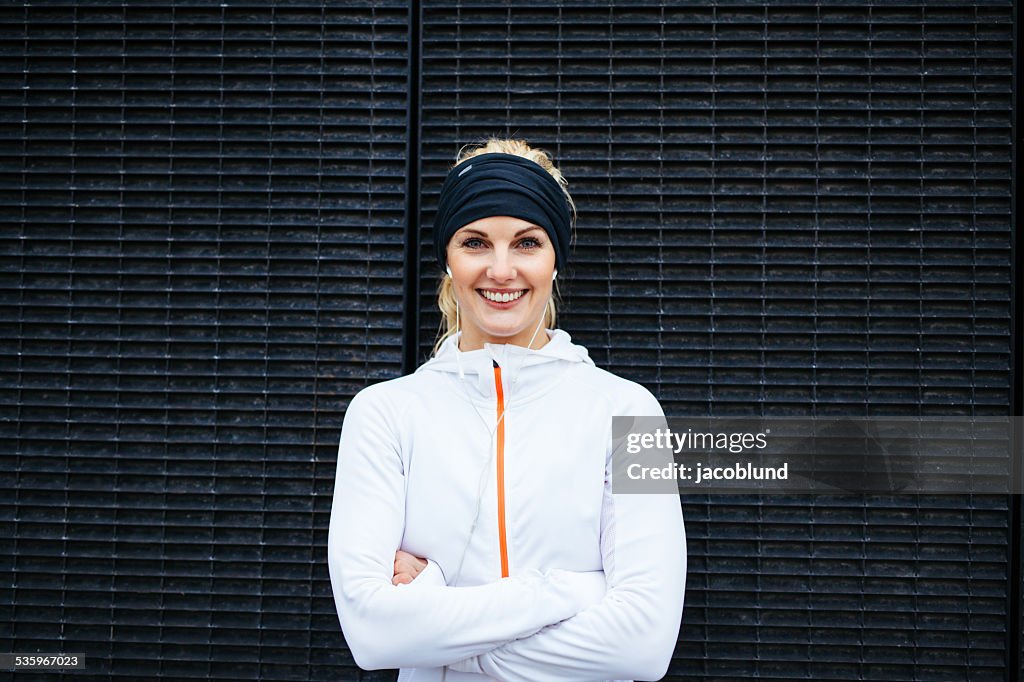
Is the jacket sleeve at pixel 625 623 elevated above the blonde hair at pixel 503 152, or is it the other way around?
the blonde hair at pixel 503 152

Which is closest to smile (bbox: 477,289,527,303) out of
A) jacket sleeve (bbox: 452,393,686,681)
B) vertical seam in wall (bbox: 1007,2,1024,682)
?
jacket sleeve (bbox: 452,393,686,681)

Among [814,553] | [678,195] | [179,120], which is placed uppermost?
[179,120]

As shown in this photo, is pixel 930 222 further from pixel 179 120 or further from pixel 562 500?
pixel 179 120

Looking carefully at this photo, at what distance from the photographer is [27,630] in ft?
7.82

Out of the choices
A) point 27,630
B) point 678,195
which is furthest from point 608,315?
point 27,630

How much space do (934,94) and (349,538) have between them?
6.91 feet

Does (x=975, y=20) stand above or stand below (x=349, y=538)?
above

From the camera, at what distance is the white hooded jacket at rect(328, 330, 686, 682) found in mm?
1480

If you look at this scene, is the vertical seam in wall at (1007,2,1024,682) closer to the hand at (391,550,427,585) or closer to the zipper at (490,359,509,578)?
the zipper at (490,359,509,578)

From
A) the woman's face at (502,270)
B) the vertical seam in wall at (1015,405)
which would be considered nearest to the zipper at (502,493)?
the woman's face at (502,270)

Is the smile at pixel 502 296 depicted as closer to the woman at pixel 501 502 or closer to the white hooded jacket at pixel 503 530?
the woman at pixel 501 502

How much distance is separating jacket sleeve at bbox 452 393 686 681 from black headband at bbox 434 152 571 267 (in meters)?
0.61

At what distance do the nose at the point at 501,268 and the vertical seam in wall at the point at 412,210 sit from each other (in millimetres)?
768

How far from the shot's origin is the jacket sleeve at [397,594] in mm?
1457
